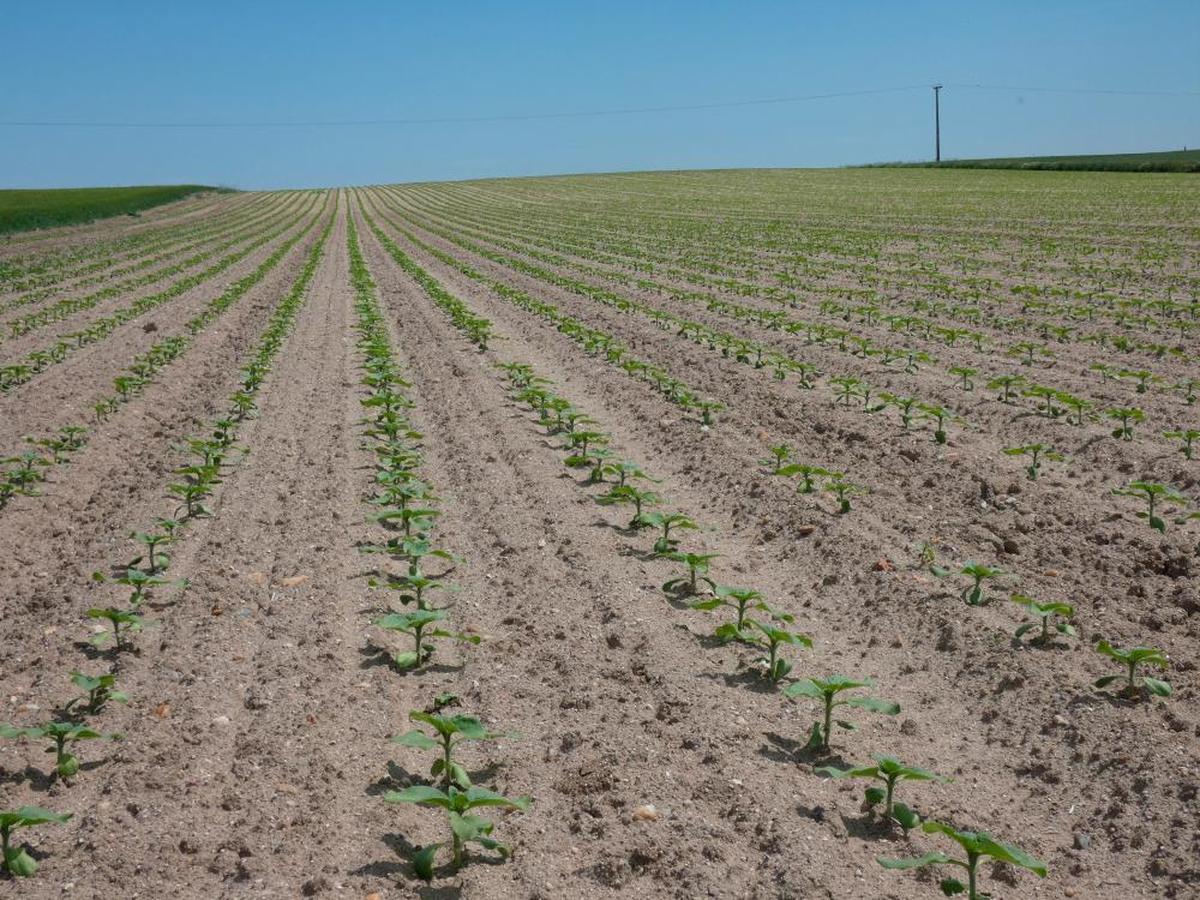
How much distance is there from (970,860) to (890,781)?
23.2 inches

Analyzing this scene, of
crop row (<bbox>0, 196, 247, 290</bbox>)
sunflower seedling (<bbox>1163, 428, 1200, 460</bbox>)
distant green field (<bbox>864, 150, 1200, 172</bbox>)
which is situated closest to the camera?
sunflower seedling (<bbox>1163, 428, 1200, 460</bbox>)

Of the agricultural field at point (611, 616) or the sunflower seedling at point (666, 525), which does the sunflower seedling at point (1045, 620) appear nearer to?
the agricultural field at point (611, 616)

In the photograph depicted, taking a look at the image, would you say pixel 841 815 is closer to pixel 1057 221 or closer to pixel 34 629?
pixel 34 629

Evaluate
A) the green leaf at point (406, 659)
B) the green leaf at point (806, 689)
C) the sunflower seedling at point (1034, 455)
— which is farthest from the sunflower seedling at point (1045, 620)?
the green leaf at point (406, 659)

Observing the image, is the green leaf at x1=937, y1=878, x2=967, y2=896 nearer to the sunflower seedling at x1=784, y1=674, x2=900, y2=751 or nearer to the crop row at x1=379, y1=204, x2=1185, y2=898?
the crop row at x1=379, y1=204, x2=1185, y2=898

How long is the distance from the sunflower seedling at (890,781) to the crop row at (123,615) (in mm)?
2955

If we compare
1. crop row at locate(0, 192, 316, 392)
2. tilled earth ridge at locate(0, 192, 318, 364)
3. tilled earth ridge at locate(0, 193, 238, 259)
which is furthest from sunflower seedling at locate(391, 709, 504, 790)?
tilled earth ridge at locate(0, 193, 238, 259)

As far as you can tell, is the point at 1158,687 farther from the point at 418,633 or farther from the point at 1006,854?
the point at 418,633

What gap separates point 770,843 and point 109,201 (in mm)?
74980

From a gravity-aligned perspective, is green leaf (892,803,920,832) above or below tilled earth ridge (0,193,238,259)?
below

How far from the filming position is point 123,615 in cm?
531

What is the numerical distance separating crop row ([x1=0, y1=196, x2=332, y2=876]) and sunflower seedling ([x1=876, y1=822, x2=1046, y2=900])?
2.99m

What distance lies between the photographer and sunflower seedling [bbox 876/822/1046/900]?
3.30m

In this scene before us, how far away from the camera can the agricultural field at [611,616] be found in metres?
3.83
